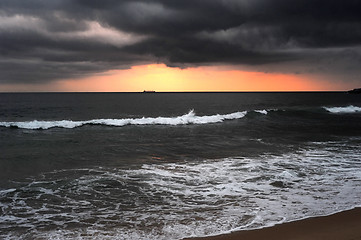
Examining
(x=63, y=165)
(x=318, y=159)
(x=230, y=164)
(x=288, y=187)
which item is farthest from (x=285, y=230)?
(x=63, y=165)

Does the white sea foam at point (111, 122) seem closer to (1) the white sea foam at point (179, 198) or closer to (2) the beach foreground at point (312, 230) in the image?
(1) the white sea foam at point (179, 198)

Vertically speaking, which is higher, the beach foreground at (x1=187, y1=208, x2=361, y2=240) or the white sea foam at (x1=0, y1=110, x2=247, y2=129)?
the white sea foam at (x1=0, y1=110, x2=247, y2=129)

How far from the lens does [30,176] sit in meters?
9.65

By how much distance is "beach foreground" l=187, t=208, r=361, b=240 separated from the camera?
16.5ft

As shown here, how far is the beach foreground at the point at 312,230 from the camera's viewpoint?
5.04 m

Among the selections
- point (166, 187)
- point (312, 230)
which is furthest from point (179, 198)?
point (312, 230)

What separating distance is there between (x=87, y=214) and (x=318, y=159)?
9476mm

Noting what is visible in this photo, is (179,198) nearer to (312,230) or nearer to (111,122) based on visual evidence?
(312,230)

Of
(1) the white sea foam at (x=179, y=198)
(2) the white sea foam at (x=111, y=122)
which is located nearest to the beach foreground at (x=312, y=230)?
(1) the white sea foam at (x=179, y=198)

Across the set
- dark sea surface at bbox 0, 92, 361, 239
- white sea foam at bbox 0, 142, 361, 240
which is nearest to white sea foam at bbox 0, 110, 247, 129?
dark sea surface at bbox 0, 92, 361, 239

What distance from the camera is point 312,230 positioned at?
531cm

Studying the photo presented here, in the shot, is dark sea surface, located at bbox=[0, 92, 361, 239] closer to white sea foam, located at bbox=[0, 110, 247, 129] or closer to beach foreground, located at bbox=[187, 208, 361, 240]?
beach foreground, located at bbox=[187, 208, 361, 240]

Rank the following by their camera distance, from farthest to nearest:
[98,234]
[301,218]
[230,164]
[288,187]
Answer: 1. [230,164]
2. [288,187]
3. [301,218]
4. [98,234]

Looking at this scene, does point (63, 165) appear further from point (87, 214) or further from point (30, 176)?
point (87, 214)
